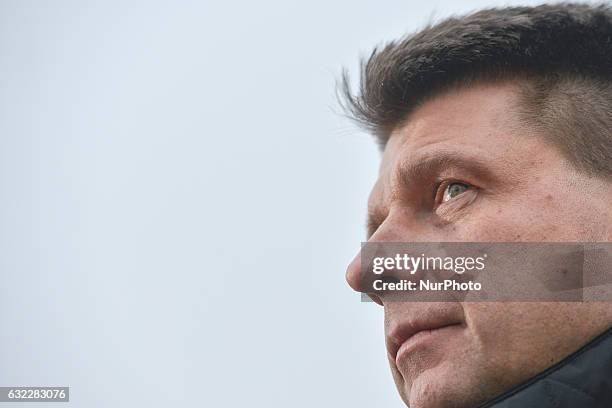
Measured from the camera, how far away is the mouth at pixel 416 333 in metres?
2.21

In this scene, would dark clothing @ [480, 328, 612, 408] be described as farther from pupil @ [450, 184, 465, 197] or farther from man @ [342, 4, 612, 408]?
pupil @ [450, 184, 465, 197]

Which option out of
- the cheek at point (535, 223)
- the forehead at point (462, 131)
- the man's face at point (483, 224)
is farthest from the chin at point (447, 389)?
the forehead at point (462, 131)

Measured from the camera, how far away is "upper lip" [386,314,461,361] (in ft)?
7.29

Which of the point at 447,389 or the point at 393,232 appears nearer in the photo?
the point at 447,389

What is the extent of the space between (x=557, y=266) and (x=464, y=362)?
0.36 m

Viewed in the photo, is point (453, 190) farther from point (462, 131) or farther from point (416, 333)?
point (416, 333)

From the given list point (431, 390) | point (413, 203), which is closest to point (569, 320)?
point (431, 390)

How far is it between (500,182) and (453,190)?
0.16 metres

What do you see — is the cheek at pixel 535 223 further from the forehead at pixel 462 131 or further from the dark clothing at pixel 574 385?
the dark clothing at pixel 574 385

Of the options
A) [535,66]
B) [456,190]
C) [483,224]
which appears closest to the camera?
[483,224]

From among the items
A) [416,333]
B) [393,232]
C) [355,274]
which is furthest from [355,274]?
[416,333]

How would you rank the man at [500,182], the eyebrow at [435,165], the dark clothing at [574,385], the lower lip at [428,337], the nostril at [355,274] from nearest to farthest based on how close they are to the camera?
the dark clothing at [574,385]
the man at [500,182]
the lower lip at [428,337]
the eyebrow at [435,165]
the nostril at [355,274]

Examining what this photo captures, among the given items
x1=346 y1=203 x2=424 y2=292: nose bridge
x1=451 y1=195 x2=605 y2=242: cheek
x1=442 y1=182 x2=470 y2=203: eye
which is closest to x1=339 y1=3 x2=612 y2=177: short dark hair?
x1=451 y1=195 x2=605 y2=242: cheek

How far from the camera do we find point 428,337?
2.23 m
